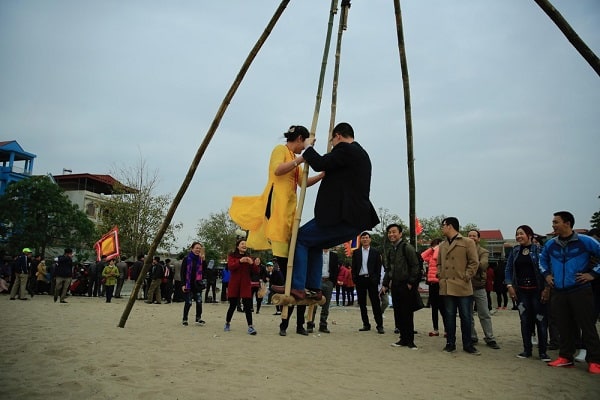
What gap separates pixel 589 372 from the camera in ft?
18.4

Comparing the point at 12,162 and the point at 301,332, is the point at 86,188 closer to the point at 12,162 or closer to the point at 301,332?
the point at 12,162

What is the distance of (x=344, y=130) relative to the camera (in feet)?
17.4

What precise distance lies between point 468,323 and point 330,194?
12.4 feet

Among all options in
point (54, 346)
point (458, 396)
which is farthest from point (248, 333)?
point (458, 396)

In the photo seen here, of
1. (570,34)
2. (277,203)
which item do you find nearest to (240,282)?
(277,203)

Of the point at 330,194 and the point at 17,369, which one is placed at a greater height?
the point at 330,194

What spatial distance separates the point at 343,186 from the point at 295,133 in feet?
3.68

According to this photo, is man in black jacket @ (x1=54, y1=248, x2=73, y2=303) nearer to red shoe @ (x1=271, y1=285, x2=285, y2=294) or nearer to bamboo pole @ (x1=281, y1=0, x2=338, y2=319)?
bamboo pole @ (x1=281, y1=0, x2=338, y2=319)

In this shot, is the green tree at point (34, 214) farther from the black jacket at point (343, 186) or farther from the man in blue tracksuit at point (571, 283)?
the man in blue tracksuit at point (571, 283)

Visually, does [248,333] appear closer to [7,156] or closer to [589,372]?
[589,372]

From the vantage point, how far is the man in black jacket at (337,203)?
4.92 metres

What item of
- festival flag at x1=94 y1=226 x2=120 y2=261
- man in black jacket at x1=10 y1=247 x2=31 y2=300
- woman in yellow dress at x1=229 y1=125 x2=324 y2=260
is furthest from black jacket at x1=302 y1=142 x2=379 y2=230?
festival flag at x1=94 y1=226 x2=120 y2=261

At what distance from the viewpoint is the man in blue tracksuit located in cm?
567

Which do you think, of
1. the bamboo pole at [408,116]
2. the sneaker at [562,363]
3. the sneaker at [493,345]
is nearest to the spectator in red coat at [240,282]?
the bamboo pole at [408,116]
